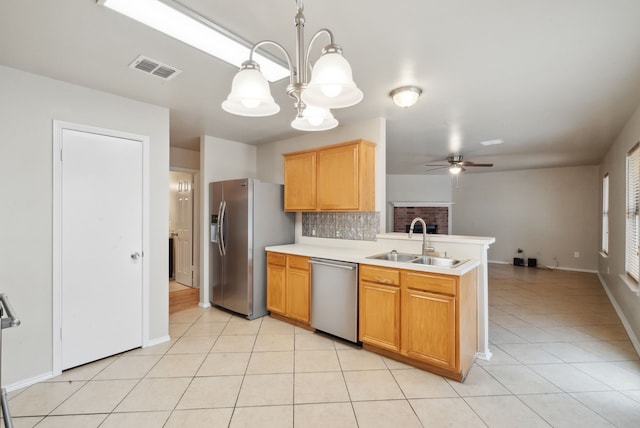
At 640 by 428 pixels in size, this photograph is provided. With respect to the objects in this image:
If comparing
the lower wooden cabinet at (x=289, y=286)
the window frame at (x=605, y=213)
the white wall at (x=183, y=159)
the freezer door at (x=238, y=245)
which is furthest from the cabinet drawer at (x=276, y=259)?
the window frame at (x=605, y=213)

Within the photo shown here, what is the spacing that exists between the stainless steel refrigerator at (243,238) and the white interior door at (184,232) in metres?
1.40

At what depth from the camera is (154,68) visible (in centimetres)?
226

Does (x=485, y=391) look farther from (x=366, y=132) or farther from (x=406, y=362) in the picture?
(x=366, y=132)

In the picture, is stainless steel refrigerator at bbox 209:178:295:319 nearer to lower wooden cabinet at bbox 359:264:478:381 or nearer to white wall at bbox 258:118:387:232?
white wall at bbox 258:118:387:232

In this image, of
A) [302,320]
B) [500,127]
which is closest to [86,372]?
[302,320]

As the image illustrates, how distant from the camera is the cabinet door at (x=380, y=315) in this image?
8.49 feet

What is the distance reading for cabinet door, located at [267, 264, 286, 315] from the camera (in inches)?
140

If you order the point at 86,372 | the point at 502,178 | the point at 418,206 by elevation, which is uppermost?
the point at 502,178

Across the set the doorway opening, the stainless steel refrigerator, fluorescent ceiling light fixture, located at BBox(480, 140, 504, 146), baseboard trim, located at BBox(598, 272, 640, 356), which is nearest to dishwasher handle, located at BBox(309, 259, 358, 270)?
the stainless steel refrigerator

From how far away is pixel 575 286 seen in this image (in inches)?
211

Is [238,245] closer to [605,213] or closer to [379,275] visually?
[379,275]

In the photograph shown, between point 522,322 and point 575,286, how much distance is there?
2835mm

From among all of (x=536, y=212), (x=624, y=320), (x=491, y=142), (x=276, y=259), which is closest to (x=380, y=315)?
(x=276, y=259)

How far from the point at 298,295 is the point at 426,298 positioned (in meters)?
1.50
